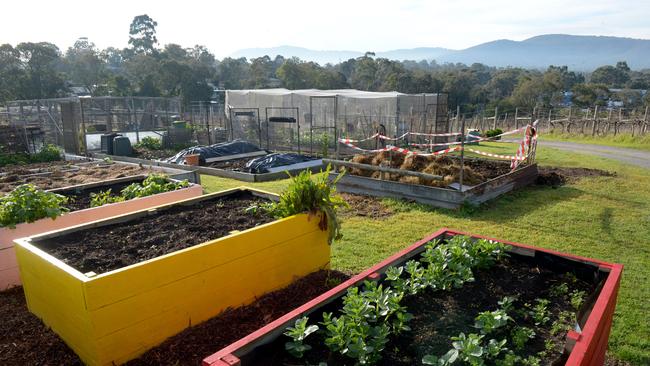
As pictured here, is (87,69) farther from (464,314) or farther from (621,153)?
(464,314)

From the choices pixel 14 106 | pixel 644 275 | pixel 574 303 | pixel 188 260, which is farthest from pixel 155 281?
pixel 14 106

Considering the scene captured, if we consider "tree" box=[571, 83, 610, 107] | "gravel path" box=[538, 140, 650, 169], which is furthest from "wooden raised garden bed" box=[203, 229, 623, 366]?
"tree" box=[571, 83, 610, 107]

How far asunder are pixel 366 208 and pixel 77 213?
518 cm

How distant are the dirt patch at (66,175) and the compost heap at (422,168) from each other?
5319mm

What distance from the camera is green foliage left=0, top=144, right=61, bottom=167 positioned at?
45.1 ft

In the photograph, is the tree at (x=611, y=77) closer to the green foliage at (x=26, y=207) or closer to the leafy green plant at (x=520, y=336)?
the leafy green plant at (x=520, y=336)

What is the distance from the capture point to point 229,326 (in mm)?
3855

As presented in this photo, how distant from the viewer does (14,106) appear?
770 inches

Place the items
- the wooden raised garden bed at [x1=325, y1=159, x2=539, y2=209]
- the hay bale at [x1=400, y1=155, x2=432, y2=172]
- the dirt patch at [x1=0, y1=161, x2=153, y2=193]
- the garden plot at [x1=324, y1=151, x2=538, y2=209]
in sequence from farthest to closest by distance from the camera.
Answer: the hay bale at [x1=400, y1=155, x2=432, y2=172]
the dirt patch at [x1=0, y1=161, x2=153, y2=193]
the garden plot at [x1=324, y1=151, x2=538, y2=209]
the wooden raised garden bed at [x1=325, y1=159, x2=539, y2=209]

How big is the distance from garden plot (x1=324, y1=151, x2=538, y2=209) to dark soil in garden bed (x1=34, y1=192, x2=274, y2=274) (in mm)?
4407

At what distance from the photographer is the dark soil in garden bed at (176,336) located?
11.2 ft

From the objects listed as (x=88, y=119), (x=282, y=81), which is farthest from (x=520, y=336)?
(x=282, y=81)

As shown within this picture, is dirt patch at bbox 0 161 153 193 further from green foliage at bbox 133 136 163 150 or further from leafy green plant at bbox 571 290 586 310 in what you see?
leafy green plant at bbox 571 290 586 310

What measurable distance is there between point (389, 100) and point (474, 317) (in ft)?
51.9
